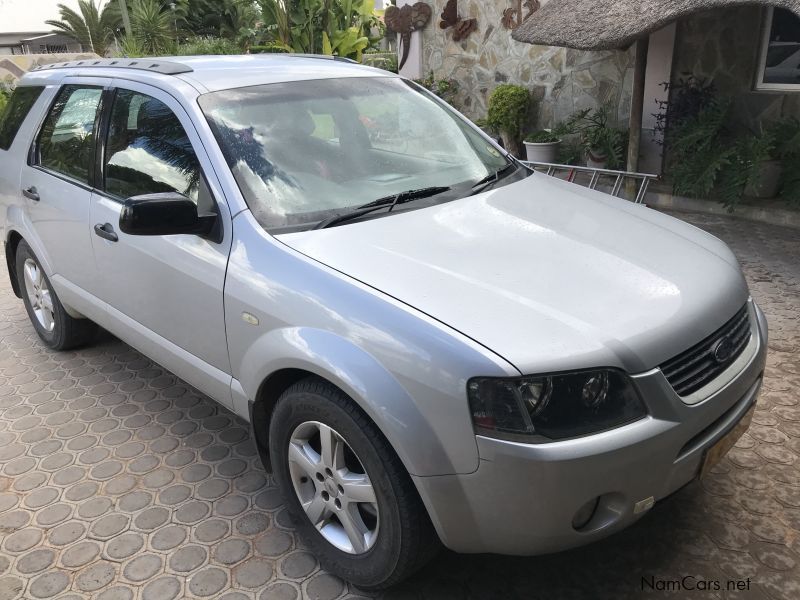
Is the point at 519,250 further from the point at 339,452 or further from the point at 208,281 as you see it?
the point at 208,281

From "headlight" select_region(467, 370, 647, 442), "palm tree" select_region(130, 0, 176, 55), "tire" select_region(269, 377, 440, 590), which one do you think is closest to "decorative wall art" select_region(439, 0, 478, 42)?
"tire" select_region(269, 377, 440, 590)

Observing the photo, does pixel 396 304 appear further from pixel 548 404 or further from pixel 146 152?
pixel 146 152

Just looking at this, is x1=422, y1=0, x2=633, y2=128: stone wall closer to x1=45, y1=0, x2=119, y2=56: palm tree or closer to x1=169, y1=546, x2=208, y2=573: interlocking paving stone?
x1=169, y1=546, x2=208, y2=573: interlocking paving stone

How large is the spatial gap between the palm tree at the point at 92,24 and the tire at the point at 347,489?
3955 cm

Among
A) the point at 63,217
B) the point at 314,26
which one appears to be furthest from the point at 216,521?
the point at 314,26

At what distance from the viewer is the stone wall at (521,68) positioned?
901 centimetres

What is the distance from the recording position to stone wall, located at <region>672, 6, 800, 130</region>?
7508 mm

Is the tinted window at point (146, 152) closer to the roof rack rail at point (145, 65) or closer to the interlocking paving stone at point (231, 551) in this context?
the roof rack rail at point (145, 65)

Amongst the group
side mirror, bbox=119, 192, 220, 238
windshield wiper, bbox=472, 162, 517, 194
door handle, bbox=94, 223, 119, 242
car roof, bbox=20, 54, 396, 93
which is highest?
car roof, bbox=20, 54, 396, 93

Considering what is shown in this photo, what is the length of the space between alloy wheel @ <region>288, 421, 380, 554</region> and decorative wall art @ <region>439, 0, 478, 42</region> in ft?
31.5

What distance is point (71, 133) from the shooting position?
384cm

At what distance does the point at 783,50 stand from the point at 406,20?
246 inches

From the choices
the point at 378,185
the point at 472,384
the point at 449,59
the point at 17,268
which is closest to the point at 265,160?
the point at 378,185

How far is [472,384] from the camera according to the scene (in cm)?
190
